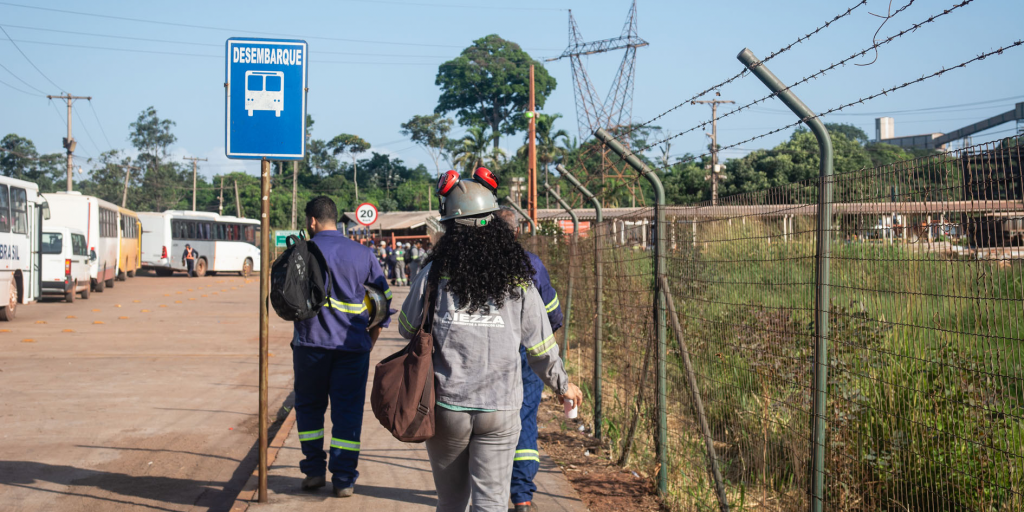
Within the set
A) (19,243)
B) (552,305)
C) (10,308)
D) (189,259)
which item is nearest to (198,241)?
(189,259)

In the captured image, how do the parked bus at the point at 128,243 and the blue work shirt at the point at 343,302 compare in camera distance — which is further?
the parked bus at the point at 128,243

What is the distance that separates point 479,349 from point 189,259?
36246 mm

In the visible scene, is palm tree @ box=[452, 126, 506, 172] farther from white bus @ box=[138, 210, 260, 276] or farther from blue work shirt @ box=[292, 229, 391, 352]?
blue work shirt @ box=[292, 229, 391, 352]

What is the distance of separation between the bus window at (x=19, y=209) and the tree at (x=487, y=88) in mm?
58548

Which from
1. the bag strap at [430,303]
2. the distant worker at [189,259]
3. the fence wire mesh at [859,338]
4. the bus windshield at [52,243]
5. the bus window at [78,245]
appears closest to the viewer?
the fence wire mesh at [859,338]

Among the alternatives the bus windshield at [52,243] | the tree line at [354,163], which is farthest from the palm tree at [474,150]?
the bus windshield at [52,243]

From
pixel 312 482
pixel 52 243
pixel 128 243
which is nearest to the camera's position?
pixel 312 482

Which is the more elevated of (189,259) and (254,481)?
(189,259)

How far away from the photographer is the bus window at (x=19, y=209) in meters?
15.6

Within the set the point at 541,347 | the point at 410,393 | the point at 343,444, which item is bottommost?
the point at 343,444

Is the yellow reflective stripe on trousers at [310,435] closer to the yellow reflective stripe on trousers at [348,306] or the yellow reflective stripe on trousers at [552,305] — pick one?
the yellow reflective stripe on trousers at [348,306]

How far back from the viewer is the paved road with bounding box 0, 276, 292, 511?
517 centimetres

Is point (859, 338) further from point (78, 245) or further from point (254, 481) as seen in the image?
point (78, 245)

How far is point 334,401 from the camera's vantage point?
4.76 metres
